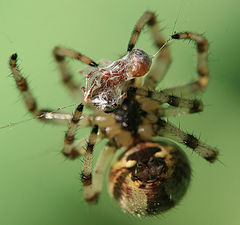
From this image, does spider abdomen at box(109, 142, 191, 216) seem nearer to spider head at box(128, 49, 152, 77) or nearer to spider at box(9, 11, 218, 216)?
spider at box(9, 11, 218, 216)

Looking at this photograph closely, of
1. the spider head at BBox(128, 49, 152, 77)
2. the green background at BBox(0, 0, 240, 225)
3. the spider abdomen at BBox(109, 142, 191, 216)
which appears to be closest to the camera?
the spider head at BBox(128, 49, 152, 77)

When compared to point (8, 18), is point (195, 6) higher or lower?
higher

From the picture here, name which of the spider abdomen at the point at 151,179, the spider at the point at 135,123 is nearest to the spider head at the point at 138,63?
the spider at the point at 135,123

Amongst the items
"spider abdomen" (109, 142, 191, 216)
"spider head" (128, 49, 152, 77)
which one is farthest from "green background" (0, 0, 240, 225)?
"spider head" (128, 49, 152, 77)

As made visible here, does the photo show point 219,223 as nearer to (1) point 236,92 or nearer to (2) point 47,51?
(1) point 236,92

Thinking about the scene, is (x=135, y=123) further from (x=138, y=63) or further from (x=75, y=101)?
(x=138, y=63)

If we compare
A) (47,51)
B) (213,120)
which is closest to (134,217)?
(213,120)

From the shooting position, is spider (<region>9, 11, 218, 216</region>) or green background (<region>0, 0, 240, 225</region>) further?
green background (<region>0, 0, 240, 225</region>)

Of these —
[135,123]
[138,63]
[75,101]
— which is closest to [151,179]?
[135,123]
